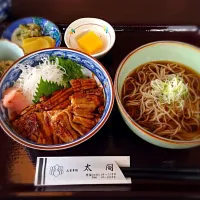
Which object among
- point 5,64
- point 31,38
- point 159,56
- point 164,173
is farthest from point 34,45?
point 164,173

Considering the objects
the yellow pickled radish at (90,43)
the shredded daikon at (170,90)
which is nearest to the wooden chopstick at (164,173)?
the shredded daikon at (170,90)

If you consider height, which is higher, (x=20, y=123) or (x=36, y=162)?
(x=20, y=123)

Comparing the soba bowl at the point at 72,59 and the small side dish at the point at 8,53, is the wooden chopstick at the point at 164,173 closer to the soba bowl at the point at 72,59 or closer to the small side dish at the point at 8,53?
the soba bowl at the point at 72,59

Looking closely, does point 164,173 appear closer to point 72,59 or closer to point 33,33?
point 72,59

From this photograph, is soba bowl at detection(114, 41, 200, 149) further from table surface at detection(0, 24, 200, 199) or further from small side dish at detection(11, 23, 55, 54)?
small side dish at detection(11, 23, 55, 54)

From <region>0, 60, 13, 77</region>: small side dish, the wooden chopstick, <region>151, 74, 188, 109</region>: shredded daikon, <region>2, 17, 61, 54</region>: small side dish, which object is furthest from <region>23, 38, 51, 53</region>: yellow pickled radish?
the wooden chopstick
